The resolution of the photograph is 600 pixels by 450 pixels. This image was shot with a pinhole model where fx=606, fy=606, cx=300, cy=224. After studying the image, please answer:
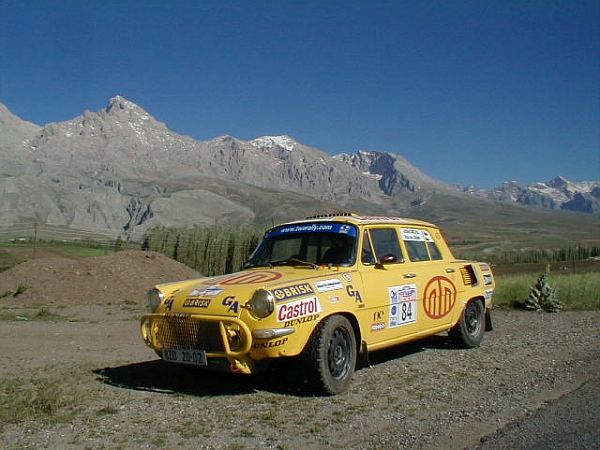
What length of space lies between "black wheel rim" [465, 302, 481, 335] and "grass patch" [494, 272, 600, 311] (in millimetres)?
6277

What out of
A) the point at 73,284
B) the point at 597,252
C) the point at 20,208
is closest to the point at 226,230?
the point at 73,284

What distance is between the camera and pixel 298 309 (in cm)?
591

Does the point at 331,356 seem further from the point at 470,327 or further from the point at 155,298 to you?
the point at 470,327

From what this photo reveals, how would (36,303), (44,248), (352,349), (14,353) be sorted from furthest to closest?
(44,248)
(36,303)
(14,353)
(352,349)

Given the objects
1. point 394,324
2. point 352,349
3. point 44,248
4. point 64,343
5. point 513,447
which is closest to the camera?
point 513,447

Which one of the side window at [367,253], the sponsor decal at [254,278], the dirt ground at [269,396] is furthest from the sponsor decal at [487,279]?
the sponsor decal at [254,278]

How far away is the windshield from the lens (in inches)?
282

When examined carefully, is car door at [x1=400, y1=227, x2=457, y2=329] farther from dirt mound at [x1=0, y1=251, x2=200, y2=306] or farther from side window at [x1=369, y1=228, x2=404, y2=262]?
dirt mound at [x1=0, y1=251, x2=200, y2=306]

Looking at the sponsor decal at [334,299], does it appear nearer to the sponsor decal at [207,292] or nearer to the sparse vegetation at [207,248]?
the sponsor decal at [207,292]

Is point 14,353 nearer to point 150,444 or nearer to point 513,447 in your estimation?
point 150,444

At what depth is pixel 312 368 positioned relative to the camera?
19.5ft

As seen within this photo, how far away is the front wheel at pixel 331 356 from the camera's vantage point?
595 cm

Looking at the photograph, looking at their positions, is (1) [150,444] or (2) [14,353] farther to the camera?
(2) [14,353]

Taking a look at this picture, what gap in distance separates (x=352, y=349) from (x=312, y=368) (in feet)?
2.18
